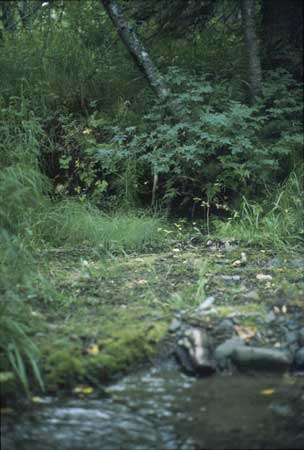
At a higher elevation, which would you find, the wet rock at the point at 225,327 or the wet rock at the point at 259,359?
the wet rock at the point at 225,327

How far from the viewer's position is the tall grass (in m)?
5.04

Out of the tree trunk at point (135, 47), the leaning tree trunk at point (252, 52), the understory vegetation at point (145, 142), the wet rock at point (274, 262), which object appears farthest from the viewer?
the leaning tree trunk at point (252, 52)

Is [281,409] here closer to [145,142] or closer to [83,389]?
[83,389]

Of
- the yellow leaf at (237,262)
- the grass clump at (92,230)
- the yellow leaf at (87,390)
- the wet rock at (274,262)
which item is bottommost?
the yellow leaf at (87,390)

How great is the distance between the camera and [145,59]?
6531mm

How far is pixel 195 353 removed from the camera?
118 inches

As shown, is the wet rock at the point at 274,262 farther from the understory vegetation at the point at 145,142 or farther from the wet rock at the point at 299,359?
the wet rock at the point at 299,359

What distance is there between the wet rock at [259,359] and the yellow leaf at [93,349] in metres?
0.73

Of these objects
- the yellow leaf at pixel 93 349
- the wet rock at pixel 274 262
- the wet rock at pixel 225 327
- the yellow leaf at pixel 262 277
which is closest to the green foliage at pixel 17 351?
the yellow leaf at pixel 93 349

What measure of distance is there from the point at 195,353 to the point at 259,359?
0.34 meters

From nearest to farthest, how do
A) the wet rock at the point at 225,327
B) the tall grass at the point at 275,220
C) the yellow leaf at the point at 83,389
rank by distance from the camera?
the yellow leaf at the point at 83,389
the wet rock at the point at 225,327
the tall grass at the point at 275,220

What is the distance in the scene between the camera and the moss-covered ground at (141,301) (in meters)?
2.92

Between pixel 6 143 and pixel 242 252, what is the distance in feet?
8.35

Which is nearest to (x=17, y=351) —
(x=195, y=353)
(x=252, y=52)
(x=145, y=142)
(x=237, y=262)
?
(x=195, y=353)
